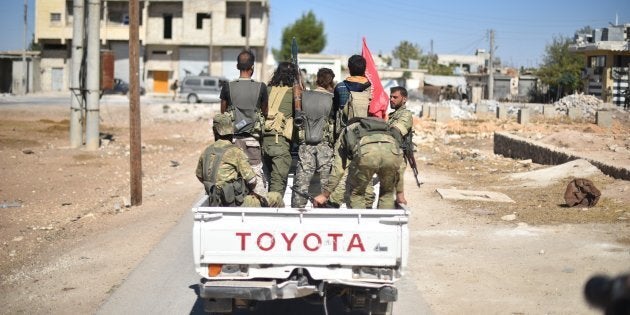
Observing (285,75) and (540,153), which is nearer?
(285,75)

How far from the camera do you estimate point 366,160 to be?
282 inches

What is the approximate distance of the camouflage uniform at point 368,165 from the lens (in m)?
7.16

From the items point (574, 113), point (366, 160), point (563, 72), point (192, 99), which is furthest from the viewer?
point (563, 72)

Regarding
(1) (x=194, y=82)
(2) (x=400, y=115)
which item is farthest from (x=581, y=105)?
(2) (x=400, y=115)

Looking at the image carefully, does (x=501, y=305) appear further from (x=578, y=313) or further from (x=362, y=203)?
(x=362, y=203)

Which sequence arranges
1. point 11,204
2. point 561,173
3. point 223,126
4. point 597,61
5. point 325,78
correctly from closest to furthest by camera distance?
point 223,126 < point 325,78 < point 11,204 < point 561,173 < point 597,61

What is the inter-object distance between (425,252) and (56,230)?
6.15 metres

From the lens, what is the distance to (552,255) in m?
10.4

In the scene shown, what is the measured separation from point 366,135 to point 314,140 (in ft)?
3.80

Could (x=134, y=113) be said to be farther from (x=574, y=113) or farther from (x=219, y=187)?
(x=574, y=113)

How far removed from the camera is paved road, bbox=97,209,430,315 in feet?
26.1

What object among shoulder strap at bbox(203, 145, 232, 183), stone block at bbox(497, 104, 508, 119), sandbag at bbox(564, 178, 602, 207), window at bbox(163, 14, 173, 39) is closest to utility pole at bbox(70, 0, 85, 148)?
sandbag at bbox(564, 178, 602, 207)

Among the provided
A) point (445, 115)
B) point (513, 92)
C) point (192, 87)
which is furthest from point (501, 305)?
point (513, 92)

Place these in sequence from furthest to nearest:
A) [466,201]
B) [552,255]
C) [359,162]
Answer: [466,201], [552,255], [359,162]
